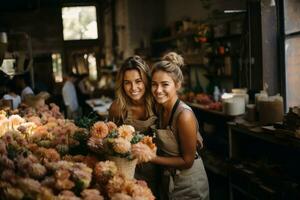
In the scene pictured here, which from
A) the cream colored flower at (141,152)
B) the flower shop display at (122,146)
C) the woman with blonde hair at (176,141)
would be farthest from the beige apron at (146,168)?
the cream colored flower at (141,152)

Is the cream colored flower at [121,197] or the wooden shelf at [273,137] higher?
the cream colored flower at [121,197]

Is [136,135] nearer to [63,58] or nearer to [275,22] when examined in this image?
[275,22]

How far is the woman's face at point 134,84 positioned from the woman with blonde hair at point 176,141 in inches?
6.4

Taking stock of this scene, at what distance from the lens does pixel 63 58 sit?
53.5 feet

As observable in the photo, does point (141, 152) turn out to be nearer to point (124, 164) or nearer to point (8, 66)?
point (124, 164)

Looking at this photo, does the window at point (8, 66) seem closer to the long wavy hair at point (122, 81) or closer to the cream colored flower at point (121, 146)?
the long wavy hair at point (122, 81)

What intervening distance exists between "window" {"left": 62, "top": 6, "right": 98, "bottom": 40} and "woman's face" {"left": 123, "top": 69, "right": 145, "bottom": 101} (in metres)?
9.27

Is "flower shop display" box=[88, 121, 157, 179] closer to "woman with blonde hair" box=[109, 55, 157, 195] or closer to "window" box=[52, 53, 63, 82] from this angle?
"woman with blonde hair" box=[109, 55, 157, 195]

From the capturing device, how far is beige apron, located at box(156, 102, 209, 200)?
119 inches

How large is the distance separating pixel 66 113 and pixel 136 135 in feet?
31.9

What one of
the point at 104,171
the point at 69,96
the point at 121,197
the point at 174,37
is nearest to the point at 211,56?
the point at 174,37

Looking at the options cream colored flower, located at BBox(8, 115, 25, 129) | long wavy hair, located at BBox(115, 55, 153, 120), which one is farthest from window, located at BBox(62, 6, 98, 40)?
long wavy hair, located at BBox(115, 55, 153, 120)

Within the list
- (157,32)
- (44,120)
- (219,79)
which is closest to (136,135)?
(44,120)

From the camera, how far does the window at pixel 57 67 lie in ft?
53.1
